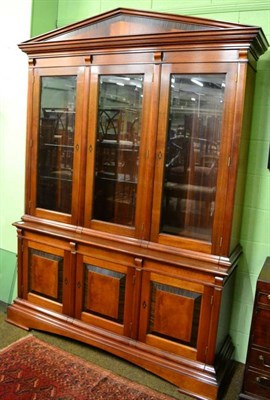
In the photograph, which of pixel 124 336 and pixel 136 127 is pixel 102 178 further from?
pixel 124 336

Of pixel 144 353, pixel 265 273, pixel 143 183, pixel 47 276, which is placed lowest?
pixel 144 353

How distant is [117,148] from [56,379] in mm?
1661

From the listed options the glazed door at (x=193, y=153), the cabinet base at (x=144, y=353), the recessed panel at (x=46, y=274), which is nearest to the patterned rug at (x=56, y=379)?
the cabinet base at (x=144, y=353)

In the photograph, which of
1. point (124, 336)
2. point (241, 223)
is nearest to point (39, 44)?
point (241, 223)

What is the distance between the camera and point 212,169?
237 cm

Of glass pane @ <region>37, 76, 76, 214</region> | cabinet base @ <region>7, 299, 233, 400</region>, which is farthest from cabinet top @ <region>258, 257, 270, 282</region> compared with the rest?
glass pane @ <region>37, 76, 76, 214</region>

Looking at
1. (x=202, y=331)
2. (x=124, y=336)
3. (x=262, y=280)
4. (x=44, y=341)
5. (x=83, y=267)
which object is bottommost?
(x=44, y=341)

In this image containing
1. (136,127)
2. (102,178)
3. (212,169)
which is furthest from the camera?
(102,178)

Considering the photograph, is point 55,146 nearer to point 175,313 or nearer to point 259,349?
point 175,313

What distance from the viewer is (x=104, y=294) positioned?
2.72m

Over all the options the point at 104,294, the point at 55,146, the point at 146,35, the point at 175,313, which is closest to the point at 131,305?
the point at 104,294

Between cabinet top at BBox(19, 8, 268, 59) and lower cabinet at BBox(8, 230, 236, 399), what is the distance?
4.55 ft

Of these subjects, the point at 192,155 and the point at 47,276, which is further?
the point at 47,276

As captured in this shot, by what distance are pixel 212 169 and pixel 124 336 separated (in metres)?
1.36
